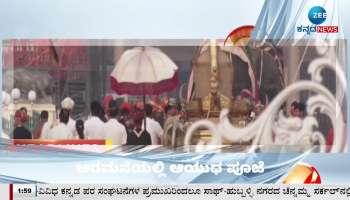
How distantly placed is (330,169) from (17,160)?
2021mm

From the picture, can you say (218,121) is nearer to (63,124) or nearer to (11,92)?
(63,124)

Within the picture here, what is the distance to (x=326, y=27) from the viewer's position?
558 cm

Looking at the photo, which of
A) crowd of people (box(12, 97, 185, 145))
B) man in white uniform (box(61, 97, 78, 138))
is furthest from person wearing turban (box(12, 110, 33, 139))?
man in white uniform (box(61, 97, 78, 138))

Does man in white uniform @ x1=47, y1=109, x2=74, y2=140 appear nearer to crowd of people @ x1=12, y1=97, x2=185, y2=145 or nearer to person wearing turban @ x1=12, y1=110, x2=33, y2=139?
crowd of people @ x1=12, y1=97, x2=185, y2=145

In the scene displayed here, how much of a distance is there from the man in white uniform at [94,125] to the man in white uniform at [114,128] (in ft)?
0.11

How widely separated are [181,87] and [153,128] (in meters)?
0.32

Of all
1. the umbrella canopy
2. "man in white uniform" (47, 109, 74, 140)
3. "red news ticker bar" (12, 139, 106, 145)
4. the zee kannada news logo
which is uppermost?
the zee kannada news logo

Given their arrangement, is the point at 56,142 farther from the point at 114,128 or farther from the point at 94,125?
the point at 114,128

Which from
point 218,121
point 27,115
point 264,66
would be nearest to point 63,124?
point 27,115

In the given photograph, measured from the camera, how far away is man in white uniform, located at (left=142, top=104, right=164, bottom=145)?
5562 millimetres

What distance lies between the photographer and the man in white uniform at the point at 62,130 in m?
5.56

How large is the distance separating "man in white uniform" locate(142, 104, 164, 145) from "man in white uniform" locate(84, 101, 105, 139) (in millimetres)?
282

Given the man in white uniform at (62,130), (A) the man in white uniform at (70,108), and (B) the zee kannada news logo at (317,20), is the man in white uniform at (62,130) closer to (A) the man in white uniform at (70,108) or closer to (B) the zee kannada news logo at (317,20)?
(A) the man in white uniform at (70,108)

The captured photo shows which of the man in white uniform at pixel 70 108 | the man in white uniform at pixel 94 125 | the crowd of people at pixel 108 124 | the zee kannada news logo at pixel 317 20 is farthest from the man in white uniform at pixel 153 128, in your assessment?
the zee kannada news logo at pixel 317 20
